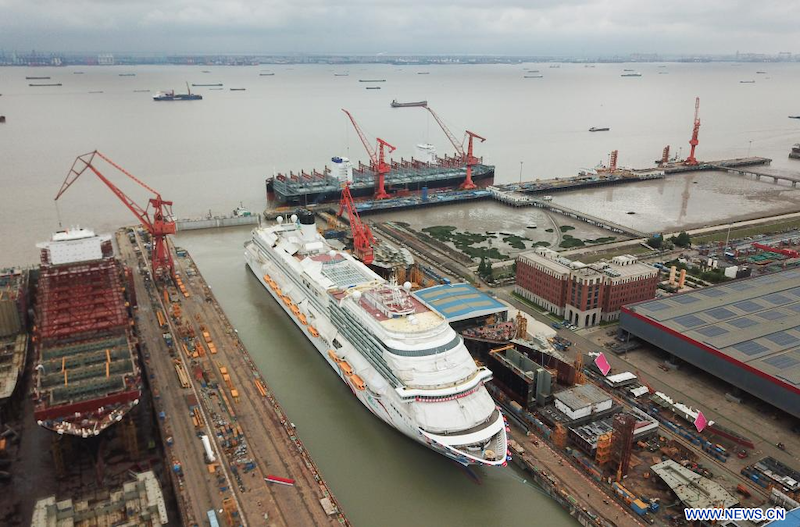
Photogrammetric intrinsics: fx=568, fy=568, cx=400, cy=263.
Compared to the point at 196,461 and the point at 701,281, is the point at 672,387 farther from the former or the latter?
the point at 196,461

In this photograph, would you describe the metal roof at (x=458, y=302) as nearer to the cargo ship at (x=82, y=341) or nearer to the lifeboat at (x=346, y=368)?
the lifeboat at (x=346, y=368)

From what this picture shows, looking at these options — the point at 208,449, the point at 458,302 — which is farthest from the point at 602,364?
the point at 208,449

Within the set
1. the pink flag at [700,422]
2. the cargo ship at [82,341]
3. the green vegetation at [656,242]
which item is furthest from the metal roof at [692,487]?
the green vegetation at [656,242]

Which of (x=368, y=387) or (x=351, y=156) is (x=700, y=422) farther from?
(x=351, y=156)

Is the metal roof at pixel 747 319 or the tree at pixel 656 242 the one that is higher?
the metal roof at pixel 747 319

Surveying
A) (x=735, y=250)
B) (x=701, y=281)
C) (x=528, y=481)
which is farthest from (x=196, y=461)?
(x=735, y=250)

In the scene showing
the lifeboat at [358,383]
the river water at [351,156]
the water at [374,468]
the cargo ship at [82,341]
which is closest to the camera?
the water at [374,468]
